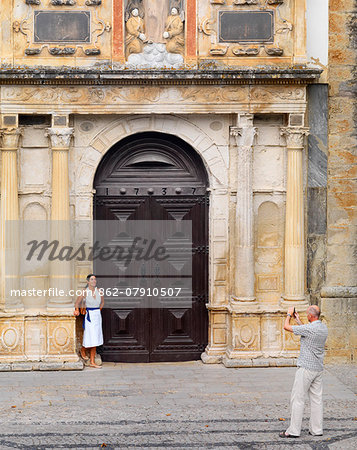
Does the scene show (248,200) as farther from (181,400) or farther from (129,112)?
(181,400)

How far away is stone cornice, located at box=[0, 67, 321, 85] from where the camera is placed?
13.3 m

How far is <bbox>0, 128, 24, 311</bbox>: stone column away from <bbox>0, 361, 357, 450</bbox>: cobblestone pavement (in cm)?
136

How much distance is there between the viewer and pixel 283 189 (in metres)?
14.1

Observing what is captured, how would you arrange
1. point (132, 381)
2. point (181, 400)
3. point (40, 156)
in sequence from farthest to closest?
point (40, 156) < point (132, 381) < point (181, 400)

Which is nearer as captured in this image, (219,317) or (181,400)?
(181,400)

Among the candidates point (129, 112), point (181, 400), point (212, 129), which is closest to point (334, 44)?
point (212, 129)

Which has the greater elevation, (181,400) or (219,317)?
(219,317)

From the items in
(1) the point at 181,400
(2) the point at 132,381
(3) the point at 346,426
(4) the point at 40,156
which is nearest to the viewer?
(3) the point at 346,426

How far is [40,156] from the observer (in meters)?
13.9

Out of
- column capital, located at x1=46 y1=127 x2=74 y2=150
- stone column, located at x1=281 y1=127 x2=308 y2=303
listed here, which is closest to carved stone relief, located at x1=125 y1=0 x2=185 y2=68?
column capital, located at x1=46 y1=127 x2=74 y2=150

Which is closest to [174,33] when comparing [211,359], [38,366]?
[211,359]

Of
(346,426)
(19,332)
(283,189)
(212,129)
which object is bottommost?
(346,426)

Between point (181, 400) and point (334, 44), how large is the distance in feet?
21.1

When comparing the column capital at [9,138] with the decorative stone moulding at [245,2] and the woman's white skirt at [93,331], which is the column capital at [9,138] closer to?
the woman's white skirt at [93,331]
